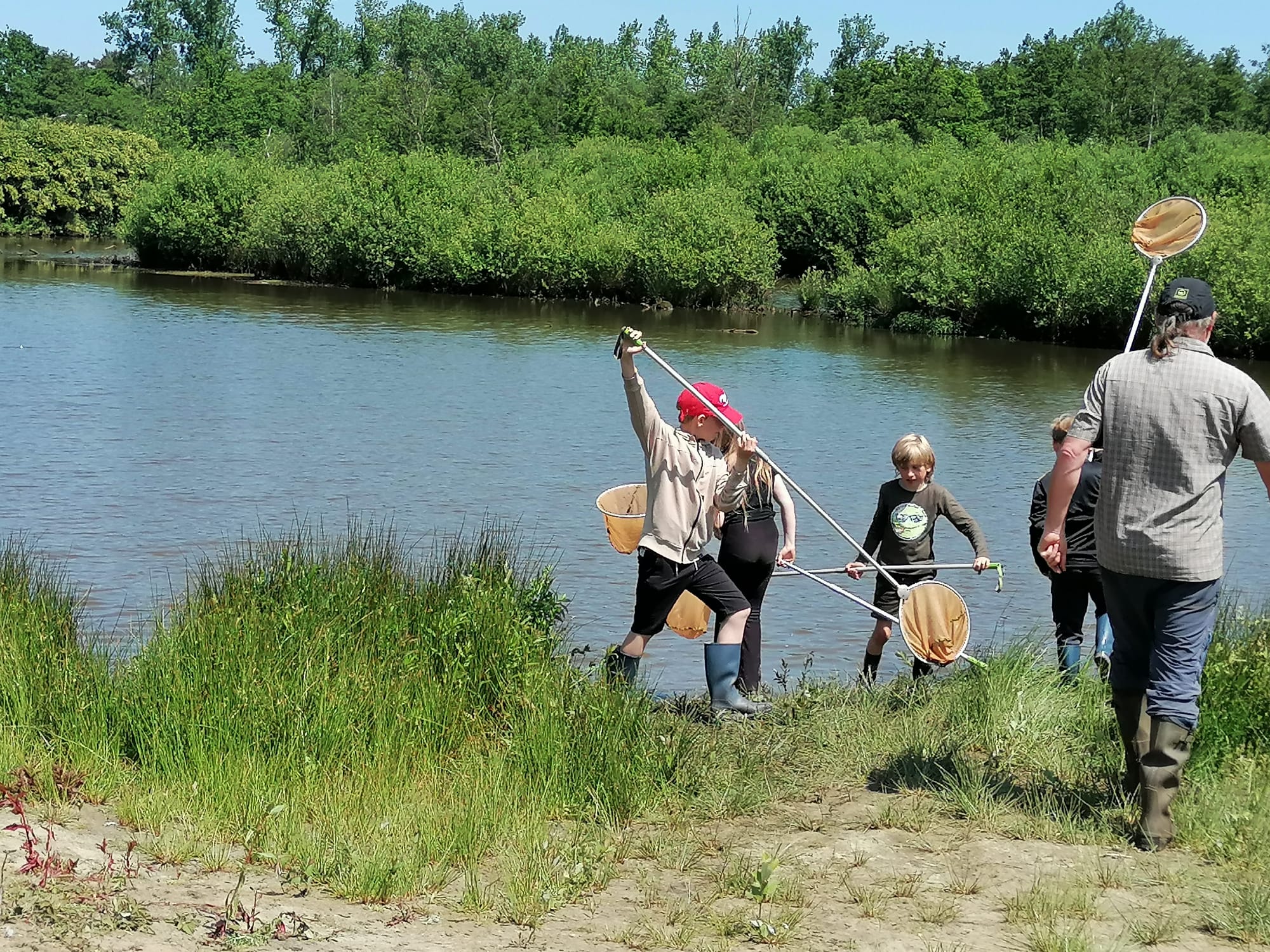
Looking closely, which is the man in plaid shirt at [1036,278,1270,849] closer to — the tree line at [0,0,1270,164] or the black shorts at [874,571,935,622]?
the black shorts at [874,571,935,622]

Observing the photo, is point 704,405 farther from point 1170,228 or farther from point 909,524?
point 1170,228

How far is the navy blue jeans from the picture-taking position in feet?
18.6

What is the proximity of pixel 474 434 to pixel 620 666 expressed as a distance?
624 inches

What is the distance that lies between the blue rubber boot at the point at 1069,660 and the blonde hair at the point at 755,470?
175 cm

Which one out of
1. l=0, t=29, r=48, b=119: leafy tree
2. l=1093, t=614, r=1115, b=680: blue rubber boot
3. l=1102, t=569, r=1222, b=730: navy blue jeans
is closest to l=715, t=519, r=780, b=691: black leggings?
l=1093, t=614, r=1115, b=680: blue rubber boot

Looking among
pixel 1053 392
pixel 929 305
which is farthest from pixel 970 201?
pixel 1053 392

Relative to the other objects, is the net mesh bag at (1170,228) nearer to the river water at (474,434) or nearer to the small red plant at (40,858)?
the river water at (474,434)

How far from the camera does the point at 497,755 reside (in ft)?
21.4

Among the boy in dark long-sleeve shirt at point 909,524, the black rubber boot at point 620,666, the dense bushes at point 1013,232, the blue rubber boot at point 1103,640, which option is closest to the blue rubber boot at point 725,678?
the black rubber boot at point 620,666

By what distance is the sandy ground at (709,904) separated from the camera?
184 inches

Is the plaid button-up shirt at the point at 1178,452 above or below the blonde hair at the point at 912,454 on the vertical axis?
above

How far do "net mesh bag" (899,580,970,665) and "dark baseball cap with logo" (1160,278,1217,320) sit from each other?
103 inches

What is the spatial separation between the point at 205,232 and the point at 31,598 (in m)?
57.0

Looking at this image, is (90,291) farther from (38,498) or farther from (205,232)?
(38,498)
